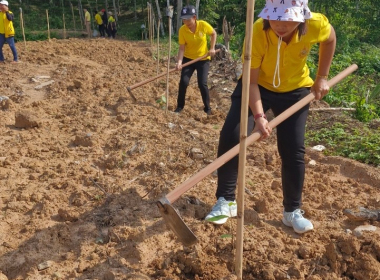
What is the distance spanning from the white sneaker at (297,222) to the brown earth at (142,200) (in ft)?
0.21

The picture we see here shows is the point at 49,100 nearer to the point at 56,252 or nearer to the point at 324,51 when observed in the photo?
the point at 56,252

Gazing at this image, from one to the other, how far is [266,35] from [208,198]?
147 centimetres

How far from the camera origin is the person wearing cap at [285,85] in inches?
87.3

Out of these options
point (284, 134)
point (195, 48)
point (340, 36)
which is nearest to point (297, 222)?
point (284, 134)

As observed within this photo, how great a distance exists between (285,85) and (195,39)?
314 centimetres

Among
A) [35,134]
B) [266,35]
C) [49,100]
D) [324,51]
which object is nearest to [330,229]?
[324,51]

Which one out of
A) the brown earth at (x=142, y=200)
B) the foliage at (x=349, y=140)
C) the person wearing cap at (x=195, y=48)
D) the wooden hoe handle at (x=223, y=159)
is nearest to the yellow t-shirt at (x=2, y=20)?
the brown earth at (x=142, y=200)

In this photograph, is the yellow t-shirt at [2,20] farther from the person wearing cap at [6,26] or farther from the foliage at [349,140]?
the foliage at [349,140]

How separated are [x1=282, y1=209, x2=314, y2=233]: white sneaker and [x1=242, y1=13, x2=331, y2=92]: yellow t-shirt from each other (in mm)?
882

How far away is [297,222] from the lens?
277 cm

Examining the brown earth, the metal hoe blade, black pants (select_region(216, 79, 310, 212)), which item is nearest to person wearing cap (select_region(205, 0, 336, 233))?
black pants (select_region(216, 79, 310, 212))

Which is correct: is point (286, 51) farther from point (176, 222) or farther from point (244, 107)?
point (176, 222)

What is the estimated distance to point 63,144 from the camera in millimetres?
4578

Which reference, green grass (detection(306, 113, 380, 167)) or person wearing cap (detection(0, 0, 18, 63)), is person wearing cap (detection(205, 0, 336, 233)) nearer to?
green grass (detection(306, 113, 380, 167))
